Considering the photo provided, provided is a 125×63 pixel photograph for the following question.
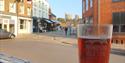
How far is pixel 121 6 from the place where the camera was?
31516mm

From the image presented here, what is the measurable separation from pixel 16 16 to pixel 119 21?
21575mm

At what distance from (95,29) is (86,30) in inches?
4.1

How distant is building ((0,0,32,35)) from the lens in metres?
43.4

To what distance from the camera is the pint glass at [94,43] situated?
9.48 ft

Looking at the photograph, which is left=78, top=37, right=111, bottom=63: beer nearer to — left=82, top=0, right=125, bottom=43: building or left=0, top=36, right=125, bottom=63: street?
left=0, top=36, right=125, bottom=63: street

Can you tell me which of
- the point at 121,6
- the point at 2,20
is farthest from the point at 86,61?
the point at 2,20

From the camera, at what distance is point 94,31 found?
295cm

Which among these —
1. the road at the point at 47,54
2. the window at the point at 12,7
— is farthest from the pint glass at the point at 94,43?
the window at the point at 12,7

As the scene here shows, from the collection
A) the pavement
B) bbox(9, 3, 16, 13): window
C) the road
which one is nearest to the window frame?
the pavement

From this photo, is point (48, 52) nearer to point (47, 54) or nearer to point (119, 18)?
point (47, 54)

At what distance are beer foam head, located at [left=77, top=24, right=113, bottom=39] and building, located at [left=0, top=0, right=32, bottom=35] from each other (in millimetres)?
40655

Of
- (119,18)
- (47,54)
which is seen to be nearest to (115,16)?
(119,18)

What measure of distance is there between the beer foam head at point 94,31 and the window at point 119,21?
94.4 feet

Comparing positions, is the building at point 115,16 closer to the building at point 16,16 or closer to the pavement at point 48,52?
the pavement at point 48,52
